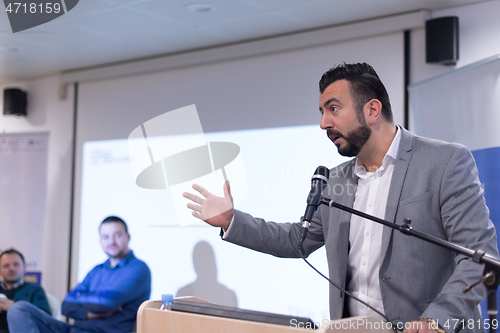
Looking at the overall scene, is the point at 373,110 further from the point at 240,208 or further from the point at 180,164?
the point at 240,208

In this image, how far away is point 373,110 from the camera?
187cm

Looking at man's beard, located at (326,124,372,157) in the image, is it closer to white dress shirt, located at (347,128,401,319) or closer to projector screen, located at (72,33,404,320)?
white dress shirt, located at (347,128,401,319)

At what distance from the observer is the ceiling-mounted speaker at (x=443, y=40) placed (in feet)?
11.1

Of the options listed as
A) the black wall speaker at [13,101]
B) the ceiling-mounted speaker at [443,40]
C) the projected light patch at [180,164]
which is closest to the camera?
the projected light patch at [180,164]

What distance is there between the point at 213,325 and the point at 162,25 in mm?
2981

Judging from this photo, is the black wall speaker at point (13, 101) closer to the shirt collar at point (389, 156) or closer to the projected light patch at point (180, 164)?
the projected light patch at point (180, 164)

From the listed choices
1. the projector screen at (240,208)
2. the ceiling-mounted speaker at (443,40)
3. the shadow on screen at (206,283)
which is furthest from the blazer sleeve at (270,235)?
the shadow on screen at (206,283)

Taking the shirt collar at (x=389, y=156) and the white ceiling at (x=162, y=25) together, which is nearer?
the shirt collar at (x=389, y=156)

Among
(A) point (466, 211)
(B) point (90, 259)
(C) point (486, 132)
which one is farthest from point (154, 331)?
(B) point (90, 259)

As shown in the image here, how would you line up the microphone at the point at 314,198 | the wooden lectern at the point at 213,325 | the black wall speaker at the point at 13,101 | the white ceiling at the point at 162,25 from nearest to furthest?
1. the wooden lectern at the point at 213,325
2. the microphone at the point at 314,198
3. the white ceiling at the point at 162,25
4. the black wall speaker at the point at 13,101

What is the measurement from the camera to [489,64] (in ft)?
10.2

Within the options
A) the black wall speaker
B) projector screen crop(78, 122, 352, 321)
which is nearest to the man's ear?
projector screen crop(78, 122, 352, 321)

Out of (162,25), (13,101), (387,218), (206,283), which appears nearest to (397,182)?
(387,218)

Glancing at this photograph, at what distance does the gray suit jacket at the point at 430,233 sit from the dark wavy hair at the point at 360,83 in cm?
16
